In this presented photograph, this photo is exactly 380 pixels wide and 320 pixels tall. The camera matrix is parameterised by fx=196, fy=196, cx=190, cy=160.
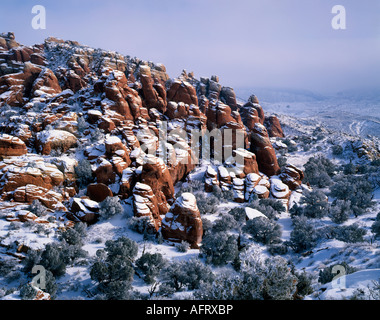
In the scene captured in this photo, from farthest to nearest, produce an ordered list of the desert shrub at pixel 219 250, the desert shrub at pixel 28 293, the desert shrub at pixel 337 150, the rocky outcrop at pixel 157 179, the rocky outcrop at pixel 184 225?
the desert shrub at pixel 337 150 < the rocky outcrop at pixel 157 179 < the rocky outcrop at pixel 184 225 < the desert shrub at pixel 219 250 < the desert shrub at pixel 28 293

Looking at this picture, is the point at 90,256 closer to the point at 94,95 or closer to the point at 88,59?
the point at 94,95

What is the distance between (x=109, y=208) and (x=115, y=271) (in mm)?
10325

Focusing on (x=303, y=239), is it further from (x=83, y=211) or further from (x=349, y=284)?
(x=83, y=211)

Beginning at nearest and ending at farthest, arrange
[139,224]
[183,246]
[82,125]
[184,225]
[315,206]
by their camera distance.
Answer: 1. [183,246]
2. [184,225]
3. [139,224]
4. [315,206]
5. [82,125]

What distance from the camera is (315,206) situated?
87.6 ft

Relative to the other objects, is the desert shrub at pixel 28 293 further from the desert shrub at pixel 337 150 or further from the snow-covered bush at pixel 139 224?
the desert shrub at pixel 337 150

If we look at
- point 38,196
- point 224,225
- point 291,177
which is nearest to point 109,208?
point 38,196

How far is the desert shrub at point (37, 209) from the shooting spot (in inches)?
812

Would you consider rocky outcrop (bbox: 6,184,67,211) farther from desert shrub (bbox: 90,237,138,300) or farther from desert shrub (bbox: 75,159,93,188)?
desert shrub (bbox: 90,237,138,300)

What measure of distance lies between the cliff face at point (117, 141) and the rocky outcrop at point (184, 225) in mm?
110

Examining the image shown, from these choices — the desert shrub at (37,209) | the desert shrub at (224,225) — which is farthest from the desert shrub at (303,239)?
the desert shrub at (37,209)

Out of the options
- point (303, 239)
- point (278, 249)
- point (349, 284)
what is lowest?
point (278, 249)

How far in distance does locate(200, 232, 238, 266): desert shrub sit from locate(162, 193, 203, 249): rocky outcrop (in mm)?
2017

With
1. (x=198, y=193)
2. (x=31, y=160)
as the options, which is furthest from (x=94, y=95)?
(x=198, y=193)
